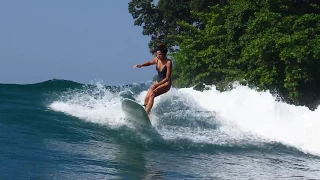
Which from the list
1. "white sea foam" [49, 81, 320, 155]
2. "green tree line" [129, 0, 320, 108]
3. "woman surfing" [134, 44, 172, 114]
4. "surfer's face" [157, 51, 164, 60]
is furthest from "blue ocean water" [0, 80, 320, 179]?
"green tree line" [129, 0, 320, 108]

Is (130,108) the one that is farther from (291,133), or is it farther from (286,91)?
(286,91)

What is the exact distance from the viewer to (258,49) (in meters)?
16.6

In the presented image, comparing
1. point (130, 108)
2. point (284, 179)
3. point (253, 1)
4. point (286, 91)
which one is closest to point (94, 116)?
point (130, 108)

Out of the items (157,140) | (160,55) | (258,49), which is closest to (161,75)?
(160,55)

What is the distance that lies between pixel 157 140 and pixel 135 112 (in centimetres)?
102

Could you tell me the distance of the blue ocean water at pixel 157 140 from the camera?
6789 millimetres

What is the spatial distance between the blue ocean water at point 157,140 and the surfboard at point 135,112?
4.1 inches

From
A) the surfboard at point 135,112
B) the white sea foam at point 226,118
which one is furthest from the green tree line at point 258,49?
the surfboard at point 135,112

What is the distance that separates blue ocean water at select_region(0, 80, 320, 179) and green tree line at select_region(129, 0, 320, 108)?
9.31 ft

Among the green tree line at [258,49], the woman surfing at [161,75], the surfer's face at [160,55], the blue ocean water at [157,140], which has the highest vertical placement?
the green tree line at [258,49]

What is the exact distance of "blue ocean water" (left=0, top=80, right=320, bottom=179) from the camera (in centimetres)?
679

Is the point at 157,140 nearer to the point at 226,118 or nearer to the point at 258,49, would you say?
the point at 226,118

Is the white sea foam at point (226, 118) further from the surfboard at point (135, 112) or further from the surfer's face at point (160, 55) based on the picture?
the surfer's face at point (160, 55)

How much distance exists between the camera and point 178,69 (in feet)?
75.7
